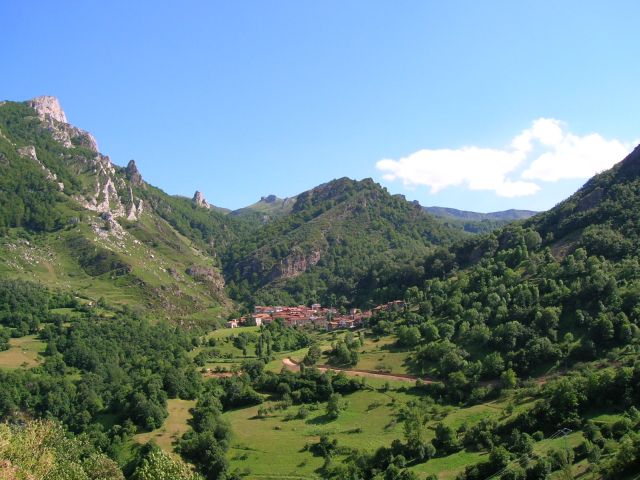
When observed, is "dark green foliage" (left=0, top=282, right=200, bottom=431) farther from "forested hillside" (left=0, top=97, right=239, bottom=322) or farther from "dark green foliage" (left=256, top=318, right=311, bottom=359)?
"forested hillside" (left=0, top=97, right=239, bottom=322)

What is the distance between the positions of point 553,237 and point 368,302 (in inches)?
1811

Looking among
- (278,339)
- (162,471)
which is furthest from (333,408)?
(278,339)

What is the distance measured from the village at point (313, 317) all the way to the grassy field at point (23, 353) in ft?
151

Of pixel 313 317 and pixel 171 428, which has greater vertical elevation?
pixel 313 317

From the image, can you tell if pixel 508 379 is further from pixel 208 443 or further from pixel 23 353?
pixel 23 353

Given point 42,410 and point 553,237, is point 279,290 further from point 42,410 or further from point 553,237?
point 42,410

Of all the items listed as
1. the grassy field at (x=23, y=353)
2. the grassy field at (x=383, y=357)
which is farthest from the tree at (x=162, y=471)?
the grassy field at (x=23, y=353)

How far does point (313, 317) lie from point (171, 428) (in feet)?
238

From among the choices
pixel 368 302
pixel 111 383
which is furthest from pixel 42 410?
pixel 368 302

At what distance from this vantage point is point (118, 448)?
6425 cm

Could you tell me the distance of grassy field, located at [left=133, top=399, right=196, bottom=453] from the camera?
2571 inches

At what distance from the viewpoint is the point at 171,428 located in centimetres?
6888

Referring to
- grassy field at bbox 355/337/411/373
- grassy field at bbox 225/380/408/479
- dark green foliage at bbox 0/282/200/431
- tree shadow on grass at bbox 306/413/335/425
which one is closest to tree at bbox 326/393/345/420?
tree shadow on grass at bbox 306/413/335/425

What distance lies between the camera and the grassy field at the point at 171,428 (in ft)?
214
